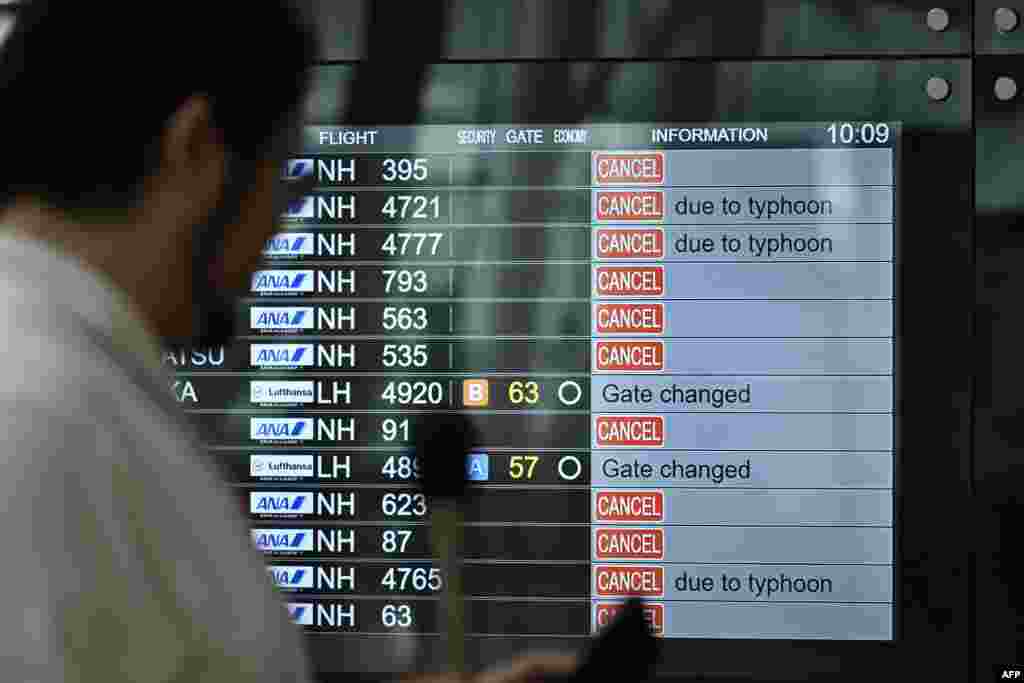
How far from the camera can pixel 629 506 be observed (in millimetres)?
2338

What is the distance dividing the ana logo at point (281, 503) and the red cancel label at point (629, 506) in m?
0.48

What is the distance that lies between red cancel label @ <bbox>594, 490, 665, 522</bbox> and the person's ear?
1.42m

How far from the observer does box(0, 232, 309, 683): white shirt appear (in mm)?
834

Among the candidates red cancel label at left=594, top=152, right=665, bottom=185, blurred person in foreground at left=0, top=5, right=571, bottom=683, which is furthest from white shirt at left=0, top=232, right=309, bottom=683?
red cancel label at left=594, top=152, right=665, bottom=185

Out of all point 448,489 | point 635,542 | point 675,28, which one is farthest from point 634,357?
point 448,489

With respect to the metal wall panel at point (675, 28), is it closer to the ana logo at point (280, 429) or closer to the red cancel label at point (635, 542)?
the ana logo at point (280, 429)

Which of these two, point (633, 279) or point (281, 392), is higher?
point (633, 279)

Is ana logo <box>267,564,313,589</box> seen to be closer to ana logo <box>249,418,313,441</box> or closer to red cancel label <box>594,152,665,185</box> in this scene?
ana logo <box>249,418,313,441</box>

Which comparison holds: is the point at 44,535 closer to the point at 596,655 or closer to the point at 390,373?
the point at 596,655

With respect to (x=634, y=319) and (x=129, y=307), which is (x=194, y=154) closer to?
(x=129, y=307)

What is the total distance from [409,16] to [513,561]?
92cm

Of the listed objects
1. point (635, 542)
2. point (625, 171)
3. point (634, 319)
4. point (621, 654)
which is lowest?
point (635, 542)

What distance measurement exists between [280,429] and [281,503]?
12 cm

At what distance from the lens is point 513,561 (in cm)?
235
